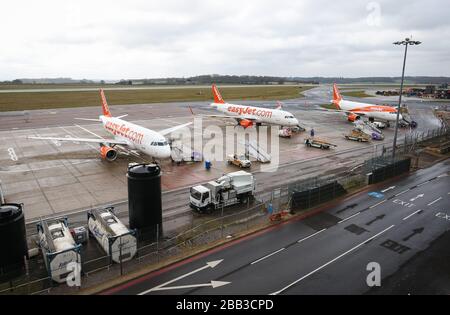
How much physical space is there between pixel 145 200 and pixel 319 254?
12.3 meters

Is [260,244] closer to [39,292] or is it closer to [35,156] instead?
[39,292]

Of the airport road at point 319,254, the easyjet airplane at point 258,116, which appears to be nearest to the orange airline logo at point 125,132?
the airport road at point 319,254

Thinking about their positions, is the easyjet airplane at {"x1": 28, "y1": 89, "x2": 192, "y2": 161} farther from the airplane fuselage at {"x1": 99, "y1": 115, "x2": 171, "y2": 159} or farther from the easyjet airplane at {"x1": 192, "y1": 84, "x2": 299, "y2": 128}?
the easyjet airplane at {"x1": 192, "y1": 84, "x2": 299, "y2": 128}

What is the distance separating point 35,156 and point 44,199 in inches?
740

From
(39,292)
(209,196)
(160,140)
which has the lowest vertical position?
(39,292)

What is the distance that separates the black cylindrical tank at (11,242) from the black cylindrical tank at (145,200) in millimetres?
6661

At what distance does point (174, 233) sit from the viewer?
23.9 metres

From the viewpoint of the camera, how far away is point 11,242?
60.1 feet

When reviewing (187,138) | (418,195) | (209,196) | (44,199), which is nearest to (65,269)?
(209,196)

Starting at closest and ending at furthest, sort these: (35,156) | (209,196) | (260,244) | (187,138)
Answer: (260,244)
(209,196)
(35,156)
(187,138)

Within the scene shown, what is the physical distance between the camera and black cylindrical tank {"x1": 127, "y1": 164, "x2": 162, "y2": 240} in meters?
22.0

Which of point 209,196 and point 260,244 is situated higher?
point 209,196

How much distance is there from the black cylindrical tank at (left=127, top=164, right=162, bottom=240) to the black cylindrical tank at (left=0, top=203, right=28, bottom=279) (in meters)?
6.66

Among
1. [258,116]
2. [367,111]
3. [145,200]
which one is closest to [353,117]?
[367,111]
